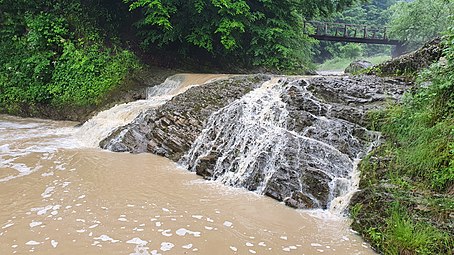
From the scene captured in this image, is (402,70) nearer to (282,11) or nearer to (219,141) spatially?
(219,141)

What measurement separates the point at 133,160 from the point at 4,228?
3.05 m

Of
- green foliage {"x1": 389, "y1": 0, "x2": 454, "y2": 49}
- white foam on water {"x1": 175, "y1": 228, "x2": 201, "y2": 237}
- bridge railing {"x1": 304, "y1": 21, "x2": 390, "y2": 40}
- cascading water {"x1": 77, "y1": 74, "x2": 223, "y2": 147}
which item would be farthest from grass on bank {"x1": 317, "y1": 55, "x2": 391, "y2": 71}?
white foam on water {"x1": 175, "y1": 228, "x2": 201, "y2": 237}

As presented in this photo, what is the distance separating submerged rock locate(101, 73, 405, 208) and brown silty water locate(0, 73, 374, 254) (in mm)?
424

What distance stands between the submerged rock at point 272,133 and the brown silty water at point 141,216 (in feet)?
1.39

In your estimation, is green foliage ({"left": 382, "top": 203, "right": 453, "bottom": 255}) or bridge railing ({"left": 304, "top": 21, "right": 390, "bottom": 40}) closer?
green foliage ({"left": 382, "top": 203, "right": 453, "bottom": 255})

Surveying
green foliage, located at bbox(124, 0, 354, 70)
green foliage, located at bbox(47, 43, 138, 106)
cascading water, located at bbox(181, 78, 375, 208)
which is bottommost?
cascading water, located at bbox(181, 78, 375, 208)

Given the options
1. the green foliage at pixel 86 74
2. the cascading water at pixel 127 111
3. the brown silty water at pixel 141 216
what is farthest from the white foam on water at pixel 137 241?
the green foliage at pixel 86 74

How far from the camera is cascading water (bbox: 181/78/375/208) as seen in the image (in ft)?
17.6

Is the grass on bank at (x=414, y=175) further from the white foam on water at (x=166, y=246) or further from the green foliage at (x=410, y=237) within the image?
the white foam on water at (x=166, y=246)

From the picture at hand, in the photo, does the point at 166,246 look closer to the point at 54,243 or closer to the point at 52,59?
the point at 54,243

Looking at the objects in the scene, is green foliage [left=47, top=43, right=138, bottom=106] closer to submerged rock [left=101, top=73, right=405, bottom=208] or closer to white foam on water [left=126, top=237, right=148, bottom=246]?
submerged rock [left=101, top=73, right=405, bottom=208]

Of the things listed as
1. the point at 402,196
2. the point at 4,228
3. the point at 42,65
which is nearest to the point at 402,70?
the point at 402,196

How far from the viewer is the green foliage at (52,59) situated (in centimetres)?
1130

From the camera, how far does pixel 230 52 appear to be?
1357cm
